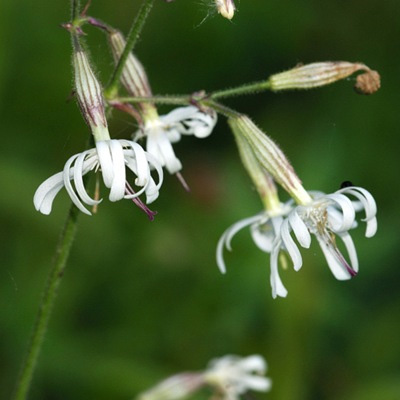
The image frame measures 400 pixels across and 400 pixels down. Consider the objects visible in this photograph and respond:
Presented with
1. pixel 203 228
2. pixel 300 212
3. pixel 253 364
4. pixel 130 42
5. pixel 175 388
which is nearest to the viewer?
pixel 130 42

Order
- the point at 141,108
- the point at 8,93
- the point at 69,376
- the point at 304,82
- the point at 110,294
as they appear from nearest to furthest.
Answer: the point at 304,82, the point at 141,108, the point at 69,376, the point at 110,294, the point at 8,93

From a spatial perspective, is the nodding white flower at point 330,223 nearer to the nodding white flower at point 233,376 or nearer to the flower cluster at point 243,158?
the flower cluster at point 243,158

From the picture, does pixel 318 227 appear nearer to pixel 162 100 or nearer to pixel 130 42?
pixel 162 100

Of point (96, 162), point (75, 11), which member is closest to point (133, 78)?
point (75, 11)

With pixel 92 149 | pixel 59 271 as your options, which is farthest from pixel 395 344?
pixel 92 149

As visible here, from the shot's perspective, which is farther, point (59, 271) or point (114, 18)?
point (114, 18)

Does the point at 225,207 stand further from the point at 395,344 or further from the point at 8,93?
the point at 8,93

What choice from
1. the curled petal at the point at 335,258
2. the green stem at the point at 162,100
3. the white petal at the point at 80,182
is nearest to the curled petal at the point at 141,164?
the white petal at the point at 80,182
